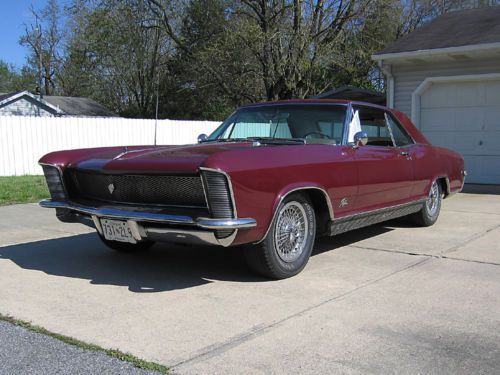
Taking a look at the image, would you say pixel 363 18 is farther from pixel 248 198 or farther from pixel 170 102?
pixel 248 198

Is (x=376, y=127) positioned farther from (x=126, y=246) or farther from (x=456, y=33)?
(x=456, y=33)

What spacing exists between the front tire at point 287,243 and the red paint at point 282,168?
0.19 m

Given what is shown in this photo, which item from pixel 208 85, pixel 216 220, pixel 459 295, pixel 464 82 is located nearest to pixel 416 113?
pixel 464 82

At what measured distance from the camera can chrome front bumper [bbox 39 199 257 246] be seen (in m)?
4.11

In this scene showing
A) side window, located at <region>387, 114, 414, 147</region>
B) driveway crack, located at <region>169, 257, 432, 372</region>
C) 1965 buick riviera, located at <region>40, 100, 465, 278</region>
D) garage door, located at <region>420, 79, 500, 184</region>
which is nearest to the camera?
driveway crack, located at <region>169, 257, 432, 372</region>

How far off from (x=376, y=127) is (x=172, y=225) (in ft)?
11.2

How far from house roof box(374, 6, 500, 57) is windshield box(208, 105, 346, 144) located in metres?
7.24

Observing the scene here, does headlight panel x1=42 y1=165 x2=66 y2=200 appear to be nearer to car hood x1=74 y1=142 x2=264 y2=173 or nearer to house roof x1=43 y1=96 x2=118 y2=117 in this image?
car hood x1=74 y1=142 x2=264 y2=173

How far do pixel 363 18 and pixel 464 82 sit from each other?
1389 cm

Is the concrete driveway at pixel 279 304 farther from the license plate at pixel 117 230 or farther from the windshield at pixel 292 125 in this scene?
the windshield at pixel 292 125

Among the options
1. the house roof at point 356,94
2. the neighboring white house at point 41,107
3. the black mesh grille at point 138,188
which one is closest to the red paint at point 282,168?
the black mesh grille at point 138,188

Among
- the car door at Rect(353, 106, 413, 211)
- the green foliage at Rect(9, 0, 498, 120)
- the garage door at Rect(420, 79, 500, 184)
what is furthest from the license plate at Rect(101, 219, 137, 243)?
the green foliage at Rect(9, 0, 498, 120)

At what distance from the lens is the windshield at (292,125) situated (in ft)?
18.7

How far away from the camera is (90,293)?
4.58 meters
